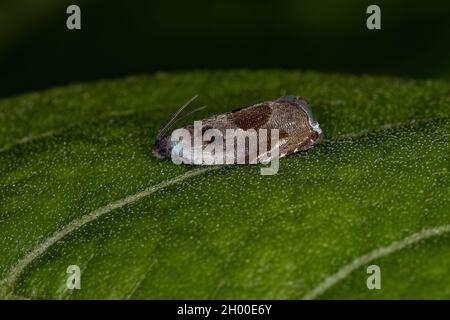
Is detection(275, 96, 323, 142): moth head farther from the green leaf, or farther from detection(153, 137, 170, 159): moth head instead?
detection(153, 137, 170, 159): moth head

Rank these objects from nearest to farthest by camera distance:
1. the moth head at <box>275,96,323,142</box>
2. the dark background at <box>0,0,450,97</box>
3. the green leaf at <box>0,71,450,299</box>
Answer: the green leaf at <box>0,71,450,299</box>
the moth head at <box>275,96,323,142</box>
the dark background at <box>0,0,450,97</box>

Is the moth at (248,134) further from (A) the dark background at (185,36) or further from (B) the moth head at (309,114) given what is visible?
(A) the dark background at (185,36)

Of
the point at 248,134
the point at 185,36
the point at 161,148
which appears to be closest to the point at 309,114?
the point at 248,134

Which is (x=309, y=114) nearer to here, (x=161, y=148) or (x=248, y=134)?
(x=248, y=134)

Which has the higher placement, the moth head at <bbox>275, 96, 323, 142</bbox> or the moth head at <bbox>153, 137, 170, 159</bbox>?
the moth head at <bbox>275, 96, 323, 142</bbox>

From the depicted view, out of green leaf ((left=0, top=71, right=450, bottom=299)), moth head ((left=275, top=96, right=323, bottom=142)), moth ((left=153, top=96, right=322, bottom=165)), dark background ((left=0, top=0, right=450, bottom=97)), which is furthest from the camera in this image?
dark background ((left=0, top=0, right=450, bottom=97))

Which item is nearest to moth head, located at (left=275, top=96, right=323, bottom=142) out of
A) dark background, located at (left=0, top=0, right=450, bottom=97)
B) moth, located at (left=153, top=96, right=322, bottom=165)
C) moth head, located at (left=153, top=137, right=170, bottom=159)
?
moth, located at (left=153, top=96, right=322, bottom=165)

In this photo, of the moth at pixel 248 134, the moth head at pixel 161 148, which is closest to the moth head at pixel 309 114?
the moth at pixel 248 134
